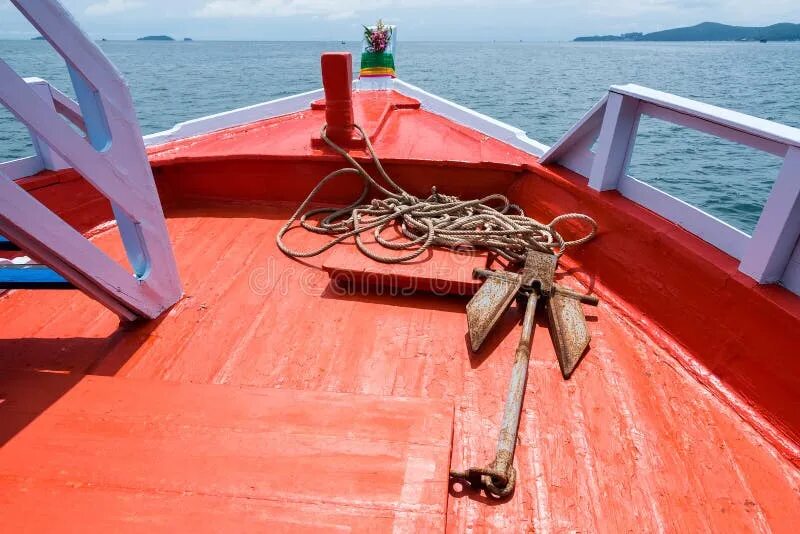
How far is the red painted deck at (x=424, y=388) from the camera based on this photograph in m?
1.25

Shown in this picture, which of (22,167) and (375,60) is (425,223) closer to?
(22,167)

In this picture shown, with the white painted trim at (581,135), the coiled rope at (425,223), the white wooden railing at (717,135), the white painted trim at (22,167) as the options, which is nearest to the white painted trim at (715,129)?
the white wooden railing at (717,135)

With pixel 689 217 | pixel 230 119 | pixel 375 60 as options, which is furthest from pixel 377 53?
pixel 689 217

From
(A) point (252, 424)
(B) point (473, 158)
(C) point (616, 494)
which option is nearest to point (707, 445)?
(C) point (616, 494)

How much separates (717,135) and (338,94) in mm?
2369

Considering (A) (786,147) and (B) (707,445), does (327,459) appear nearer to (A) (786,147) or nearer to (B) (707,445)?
(B) (707,445)

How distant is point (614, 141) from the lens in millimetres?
2400

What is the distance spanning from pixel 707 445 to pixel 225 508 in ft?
5.13

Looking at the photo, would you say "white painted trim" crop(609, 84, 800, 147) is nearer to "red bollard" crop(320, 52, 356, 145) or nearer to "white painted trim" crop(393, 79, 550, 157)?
"white painted trim" crop(393, 79, 550, 157)

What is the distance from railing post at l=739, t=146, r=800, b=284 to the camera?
61.7 inches

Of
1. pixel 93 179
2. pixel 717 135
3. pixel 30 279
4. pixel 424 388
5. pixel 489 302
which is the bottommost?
pixel 424 388

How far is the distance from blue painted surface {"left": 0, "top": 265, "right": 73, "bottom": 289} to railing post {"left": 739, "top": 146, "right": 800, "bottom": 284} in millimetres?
2588

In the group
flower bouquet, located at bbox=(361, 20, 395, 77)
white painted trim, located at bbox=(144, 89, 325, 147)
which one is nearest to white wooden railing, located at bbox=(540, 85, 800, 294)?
white painted trim, located at bbox=(144, 89, 325, 147)

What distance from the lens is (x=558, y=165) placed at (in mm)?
3049
